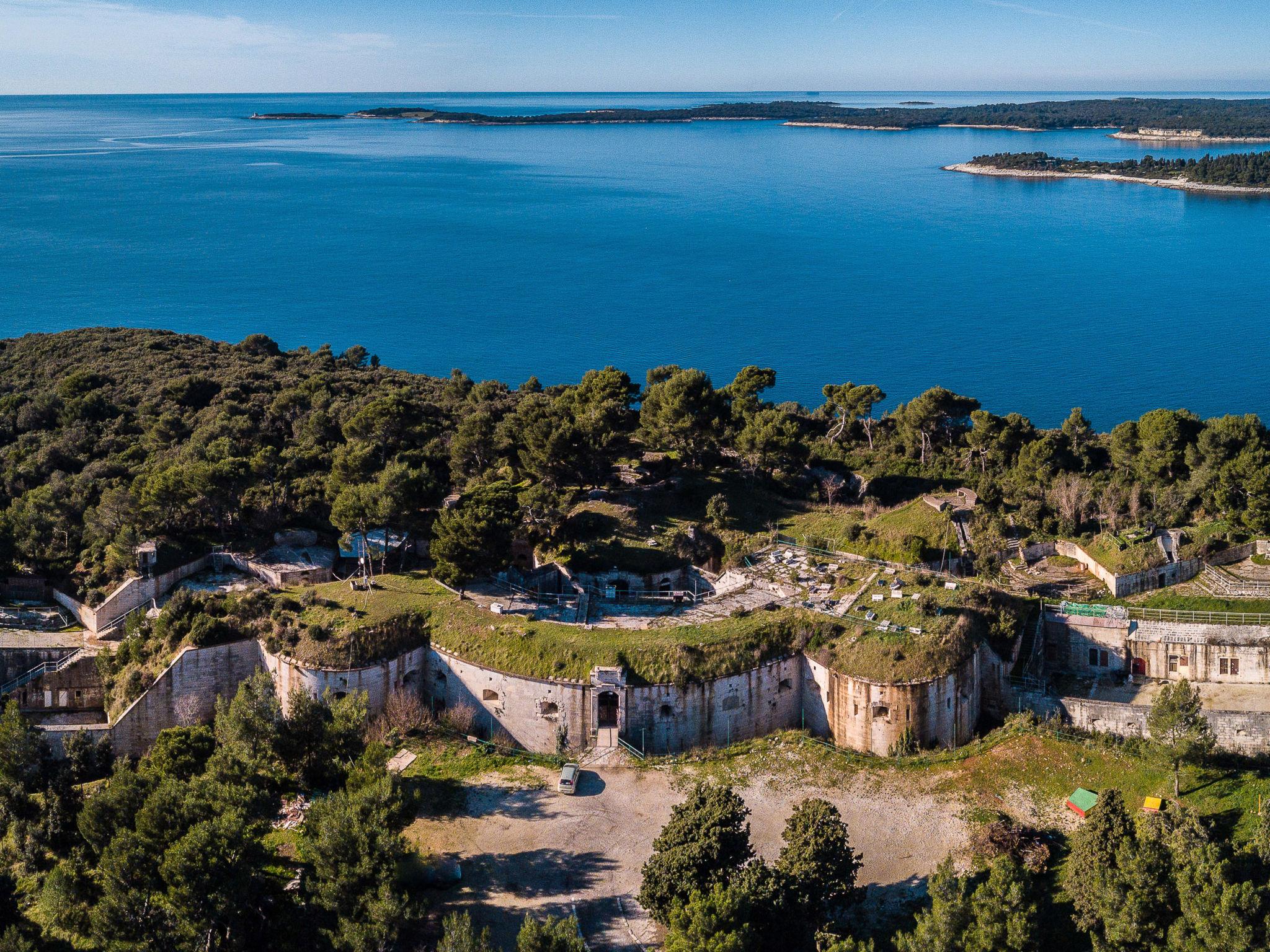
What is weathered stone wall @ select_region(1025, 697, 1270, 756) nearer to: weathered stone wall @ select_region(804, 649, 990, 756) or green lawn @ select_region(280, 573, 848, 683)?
weathered stone wall @ select_region(804, 649, 990, 756)

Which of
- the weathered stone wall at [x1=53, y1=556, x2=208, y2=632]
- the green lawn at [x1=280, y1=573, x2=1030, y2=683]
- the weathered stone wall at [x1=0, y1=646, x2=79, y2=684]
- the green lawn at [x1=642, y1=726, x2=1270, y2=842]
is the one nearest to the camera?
the green lawn at [x1=642, y1=726, x2=1270, y2=842]

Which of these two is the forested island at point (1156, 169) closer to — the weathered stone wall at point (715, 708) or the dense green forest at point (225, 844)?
the weathered stone wall at point (715, 708)

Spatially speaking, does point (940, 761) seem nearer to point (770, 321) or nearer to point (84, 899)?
point (84, 899)

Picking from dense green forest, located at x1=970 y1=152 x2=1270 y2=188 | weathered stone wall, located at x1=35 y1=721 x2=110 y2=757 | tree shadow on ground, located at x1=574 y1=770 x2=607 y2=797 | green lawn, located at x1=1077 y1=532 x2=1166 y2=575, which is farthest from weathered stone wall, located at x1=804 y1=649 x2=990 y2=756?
dense green forest, located at x1=970 y1=152 x2=1270 y2=188

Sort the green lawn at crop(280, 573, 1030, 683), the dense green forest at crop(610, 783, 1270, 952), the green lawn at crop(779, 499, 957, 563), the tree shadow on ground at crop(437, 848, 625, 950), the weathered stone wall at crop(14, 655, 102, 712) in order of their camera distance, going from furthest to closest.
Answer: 1. the green lawn at crop(779, 499, 957, 563)
2. the weathered stone wall at crop(14, 655, 102, 712)
3. the green lawn at crop(280, 573, 1030, 683)
4. the tree shadow on ground at crop(437, 848, 625, 950)
5. the dense green forest at crop(610, 783, 1270, 952)

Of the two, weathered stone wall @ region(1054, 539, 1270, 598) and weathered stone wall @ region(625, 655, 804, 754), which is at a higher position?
weathered stone wall @ region(1054, 539, 1270, 598)

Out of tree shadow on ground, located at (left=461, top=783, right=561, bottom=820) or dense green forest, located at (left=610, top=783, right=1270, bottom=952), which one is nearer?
dense green forest, located at (left=610, top=783, right=1270, bottom=952)

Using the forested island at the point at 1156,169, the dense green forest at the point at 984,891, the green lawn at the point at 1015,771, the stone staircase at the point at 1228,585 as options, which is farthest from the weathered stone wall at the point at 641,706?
the forested island at the point at 1156,169

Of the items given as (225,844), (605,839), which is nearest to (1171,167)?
(605,839)
